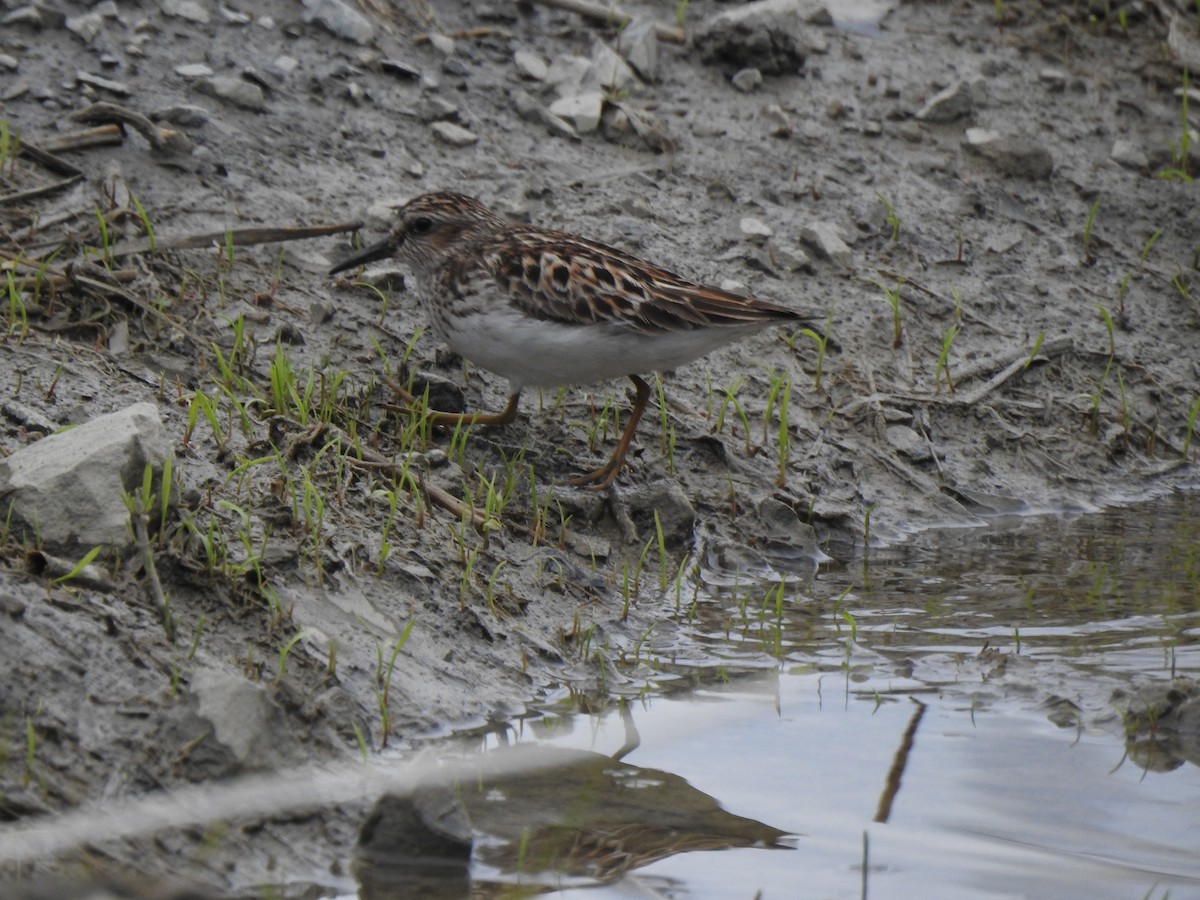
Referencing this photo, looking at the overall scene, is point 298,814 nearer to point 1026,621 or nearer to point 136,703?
point 136,703

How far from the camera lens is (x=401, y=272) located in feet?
24.7

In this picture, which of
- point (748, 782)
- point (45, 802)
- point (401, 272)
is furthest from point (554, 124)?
point (45, 802)

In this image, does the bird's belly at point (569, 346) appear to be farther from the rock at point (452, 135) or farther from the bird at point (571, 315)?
the rock at point (452, 135)

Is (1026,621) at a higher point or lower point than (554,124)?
lower

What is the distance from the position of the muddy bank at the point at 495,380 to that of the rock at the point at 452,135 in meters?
0.04

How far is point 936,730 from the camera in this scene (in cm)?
478

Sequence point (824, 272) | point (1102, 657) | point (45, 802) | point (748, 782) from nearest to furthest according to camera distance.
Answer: point (45, 802), point (748, 782), point (1102, 657), point (824, 272)

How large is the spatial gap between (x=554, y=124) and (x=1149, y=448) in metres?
3.91

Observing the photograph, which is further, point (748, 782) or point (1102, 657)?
point (1102, 657)

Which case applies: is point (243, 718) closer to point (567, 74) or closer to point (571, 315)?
point (571, 315)

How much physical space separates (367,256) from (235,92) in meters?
1.74

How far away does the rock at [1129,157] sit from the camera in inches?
370

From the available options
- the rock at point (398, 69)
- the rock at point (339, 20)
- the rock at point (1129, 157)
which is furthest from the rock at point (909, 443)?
the rock at point (339, 20)

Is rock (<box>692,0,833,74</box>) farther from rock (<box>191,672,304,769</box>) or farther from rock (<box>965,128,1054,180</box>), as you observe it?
rock (<box>191,672,304,769</box>)
